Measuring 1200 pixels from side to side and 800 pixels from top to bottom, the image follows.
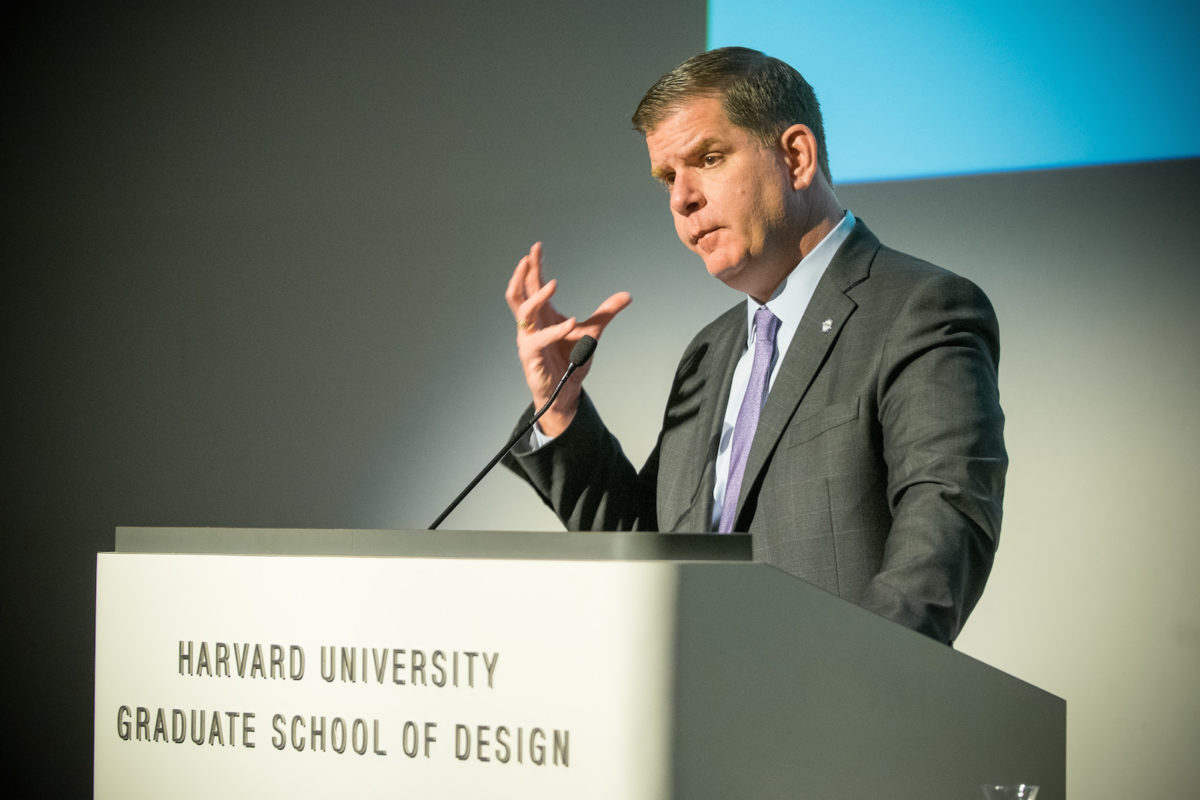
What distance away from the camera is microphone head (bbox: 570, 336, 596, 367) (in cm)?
138

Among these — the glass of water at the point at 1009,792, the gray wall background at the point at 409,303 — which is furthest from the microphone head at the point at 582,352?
the gray wall background at the point at 409,303

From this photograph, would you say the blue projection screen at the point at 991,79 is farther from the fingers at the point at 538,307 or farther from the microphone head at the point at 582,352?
the microphone head at the point at 582,352

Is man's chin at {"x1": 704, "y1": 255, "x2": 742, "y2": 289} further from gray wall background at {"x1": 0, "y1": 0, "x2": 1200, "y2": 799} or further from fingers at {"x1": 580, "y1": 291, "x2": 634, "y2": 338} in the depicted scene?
gray wall background at {"x1": 0, "y1": 0, "x2": 1200, "y2": 799}

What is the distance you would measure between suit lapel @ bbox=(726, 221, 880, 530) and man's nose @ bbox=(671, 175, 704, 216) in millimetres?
254

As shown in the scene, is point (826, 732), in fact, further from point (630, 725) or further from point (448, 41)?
point (448, 41)

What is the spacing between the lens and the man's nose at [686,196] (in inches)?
72.4

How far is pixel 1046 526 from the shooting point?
8.39 feet

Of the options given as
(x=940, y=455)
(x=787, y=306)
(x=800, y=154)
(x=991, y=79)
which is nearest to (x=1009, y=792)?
(x=940, y=455)

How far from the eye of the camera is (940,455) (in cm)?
139

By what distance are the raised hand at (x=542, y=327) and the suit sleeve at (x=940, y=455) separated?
39 cm

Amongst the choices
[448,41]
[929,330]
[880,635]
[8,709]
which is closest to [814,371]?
[929,330]

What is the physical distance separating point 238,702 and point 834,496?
89cm

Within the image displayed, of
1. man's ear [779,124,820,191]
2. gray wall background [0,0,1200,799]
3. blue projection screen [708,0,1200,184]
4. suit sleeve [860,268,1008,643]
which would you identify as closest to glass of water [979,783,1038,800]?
suit sleeve [860,268,1008,643]

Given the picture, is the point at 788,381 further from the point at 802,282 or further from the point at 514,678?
the point at 514,678
